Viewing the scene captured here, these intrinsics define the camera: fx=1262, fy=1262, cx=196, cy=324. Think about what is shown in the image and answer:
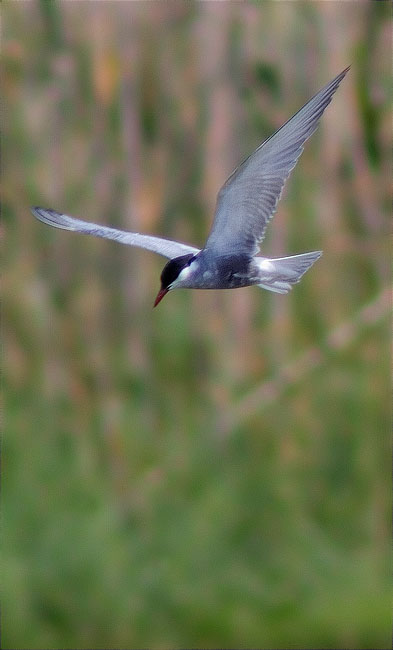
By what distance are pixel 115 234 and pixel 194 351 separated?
54.9 inches

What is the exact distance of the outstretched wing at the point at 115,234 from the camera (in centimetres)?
220

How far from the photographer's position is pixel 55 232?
3518 millimetres

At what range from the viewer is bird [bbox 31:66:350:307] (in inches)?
80.3

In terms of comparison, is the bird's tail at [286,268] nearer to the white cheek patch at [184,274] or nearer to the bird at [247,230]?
the bird at [247,230]

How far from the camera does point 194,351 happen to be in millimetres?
3562

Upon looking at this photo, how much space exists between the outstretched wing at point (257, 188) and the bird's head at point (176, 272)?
0.16 ft

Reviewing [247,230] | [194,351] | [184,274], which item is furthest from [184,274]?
[194,351]

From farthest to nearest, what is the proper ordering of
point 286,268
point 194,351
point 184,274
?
point 194,351, point 286,268, point 184,274

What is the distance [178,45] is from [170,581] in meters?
1.48

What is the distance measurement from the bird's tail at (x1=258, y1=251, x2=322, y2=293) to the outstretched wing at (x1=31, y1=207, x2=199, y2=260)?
0.13 meters

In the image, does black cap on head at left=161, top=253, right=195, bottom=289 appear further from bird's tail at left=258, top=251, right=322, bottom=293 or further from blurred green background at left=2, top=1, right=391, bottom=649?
blurred green background at left=2, top=1, right=391, bottom=649

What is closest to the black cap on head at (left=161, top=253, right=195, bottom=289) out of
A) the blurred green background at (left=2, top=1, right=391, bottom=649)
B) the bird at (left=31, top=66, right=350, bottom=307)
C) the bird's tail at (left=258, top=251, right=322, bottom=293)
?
the bird at (left=31, top=66, right=350, bottom=307)

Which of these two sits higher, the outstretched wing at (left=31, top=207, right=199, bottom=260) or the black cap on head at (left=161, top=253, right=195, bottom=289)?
the outstretched wing at (left=31, top=207, right=199, bottom=260)

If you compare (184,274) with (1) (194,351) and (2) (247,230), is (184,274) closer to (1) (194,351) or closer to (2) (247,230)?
(2) (247,230)
